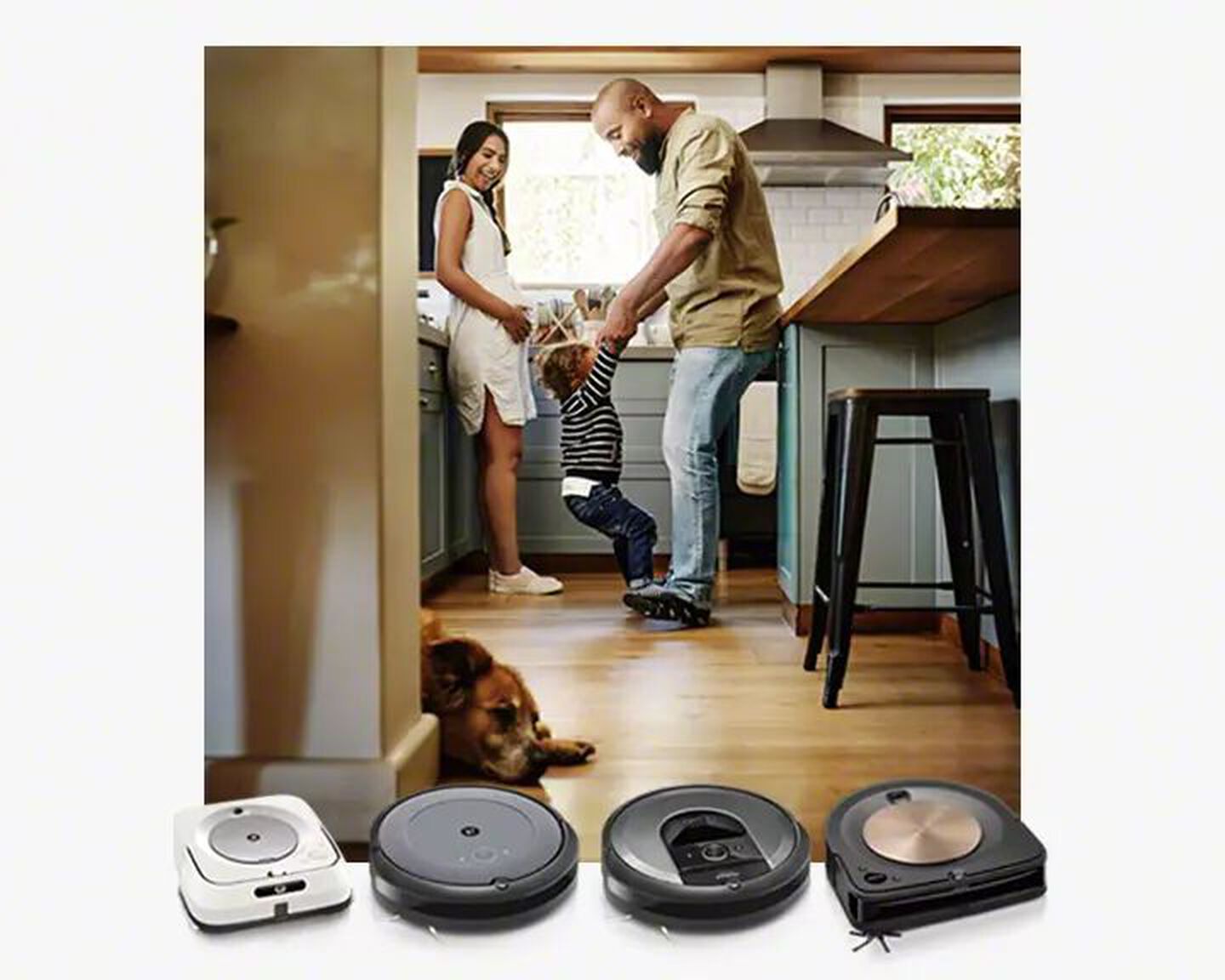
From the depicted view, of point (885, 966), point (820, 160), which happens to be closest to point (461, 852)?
point (885, 966)

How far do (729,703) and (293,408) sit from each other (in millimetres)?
374

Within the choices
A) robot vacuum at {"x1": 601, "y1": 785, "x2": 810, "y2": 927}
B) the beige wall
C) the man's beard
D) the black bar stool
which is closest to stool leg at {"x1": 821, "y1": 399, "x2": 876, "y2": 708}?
the black bar stool

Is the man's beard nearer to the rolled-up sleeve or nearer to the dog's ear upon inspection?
the rolled-up sleeve

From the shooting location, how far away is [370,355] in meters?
0.74

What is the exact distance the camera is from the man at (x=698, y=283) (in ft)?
2.46

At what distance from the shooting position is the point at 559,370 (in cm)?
77

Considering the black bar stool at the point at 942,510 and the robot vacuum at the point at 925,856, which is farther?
the black bar stool at the point at 942,510

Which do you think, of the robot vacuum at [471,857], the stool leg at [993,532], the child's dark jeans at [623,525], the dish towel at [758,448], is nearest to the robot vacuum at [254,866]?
the robot vacuum at [471,857]

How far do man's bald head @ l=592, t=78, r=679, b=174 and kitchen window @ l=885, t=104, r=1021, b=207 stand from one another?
162 mm

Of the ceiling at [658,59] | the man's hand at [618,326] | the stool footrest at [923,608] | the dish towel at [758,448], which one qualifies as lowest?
the stool footrest at [923,608]

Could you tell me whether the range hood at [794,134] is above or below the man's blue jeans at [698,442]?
above

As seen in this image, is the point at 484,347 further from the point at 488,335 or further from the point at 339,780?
the point at 339,780

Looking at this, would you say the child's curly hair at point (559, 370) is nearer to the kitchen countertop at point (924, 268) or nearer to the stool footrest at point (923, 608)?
the kitchen countertop at point (924, 268)

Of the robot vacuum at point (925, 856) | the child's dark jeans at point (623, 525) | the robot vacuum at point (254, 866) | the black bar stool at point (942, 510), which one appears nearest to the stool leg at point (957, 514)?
the black bar stool at point (942, 510)
